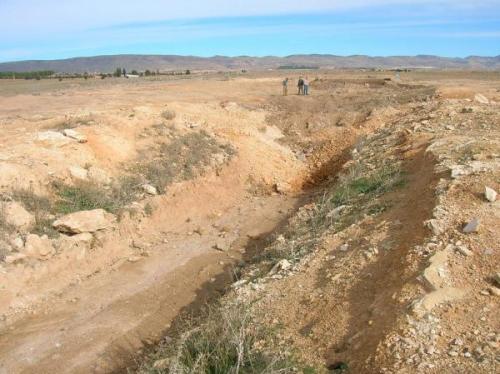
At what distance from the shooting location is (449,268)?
17.3 ft

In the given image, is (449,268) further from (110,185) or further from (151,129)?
(151,129)

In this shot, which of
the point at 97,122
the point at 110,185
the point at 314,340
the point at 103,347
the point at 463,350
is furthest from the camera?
the point at 97,122

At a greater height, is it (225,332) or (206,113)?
(206,113)

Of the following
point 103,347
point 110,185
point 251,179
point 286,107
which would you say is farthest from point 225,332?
point 286,107

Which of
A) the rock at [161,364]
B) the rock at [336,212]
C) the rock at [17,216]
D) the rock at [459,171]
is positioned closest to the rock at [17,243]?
the rock at [17,216]

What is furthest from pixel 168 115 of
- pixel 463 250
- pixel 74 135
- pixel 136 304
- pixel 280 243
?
pixel 463 250

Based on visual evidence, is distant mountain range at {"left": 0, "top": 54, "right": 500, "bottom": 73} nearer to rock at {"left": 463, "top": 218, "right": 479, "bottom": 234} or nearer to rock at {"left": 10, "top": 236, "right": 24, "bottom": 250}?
rock at {"left": 10, "top": 236, "right": 24, "bottom": 250}

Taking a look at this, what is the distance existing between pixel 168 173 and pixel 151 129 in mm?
1830

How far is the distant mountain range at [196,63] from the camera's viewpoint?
107 meters

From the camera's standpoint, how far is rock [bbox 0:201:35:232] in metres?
8.67

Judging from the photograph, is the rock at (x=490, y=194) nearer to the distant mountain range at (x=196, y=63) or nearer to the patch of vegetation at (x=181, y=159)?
the patch of vegetation at (x=181, y=159)

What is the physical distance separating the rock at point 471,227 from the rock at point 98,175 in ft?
23.4

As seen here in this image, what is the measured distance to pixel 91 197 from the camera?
32.3ft

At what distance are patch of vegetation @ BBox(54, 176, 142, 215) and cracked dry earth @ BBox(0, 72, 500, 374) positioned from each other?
0.20 metres
